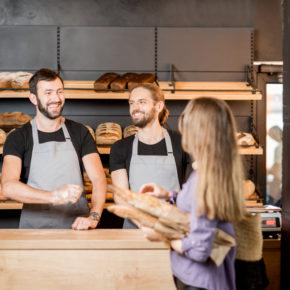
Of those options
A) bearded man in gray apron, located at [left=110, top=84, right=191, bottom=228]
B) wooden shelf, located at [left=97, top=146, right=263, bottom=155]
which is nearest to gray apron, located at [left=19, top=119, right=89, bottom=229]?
bearded man in gray apron, located at [left=110, top=84, right=191, bottom=228]

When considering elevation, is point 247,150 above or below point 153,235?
above

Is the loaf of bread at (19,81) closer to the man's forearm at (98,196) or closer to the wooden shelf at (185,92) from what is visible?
the wooden shelf at (185,92)

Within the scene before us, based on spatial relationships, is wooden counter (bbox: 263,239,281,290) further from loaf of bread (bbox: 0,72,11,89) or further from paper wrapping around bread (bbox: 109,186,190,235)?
loaf of bread (bbox: 0,72,11,89)

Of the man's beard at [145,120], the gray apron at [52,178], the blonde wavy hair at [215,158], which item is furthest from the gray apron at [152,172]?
the blonde wavy hair at [215,158]

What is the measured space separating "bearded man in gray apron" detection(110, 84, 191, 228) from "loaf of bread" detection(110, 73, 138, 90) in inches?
26.7

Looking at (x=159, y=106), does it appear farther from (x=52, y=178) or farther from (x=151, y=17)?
(x=151, y=17)

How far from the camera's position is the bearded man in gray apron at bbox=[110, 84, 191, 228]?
8.32 ft

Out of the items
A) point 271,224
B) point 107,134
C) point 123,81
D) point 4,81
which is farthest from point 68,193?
point 4,81

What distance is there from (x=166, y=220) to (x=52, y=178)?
4.04 ft

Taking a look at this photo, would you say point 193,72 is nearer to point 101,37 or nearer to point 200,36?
point 200,36

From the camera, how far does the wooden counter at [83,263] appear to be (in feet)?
6.08

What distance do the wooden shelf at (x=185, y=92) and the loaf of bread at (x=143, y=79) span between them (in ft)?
0.23

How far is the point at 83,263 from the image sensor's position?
6.13ft

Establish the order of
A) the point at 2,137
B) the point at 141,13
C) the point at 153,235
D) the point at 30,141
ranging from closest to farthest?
the point at 153,235 < the point at 30,141 < the point at 2,137 < the point at 141,13
